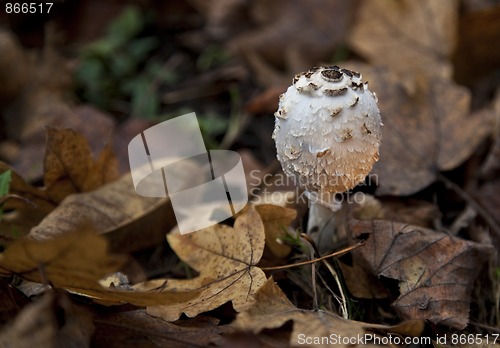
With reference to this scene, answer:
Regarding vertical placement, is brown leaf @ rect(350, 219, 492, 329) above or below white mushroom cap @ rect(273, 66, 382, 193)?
below

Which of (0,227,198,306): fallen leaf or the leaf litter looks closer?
(0,227,198,306): fallen leaf

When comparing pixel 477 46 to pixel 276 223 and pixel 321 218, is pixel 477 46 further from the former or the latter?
pixel 276 223

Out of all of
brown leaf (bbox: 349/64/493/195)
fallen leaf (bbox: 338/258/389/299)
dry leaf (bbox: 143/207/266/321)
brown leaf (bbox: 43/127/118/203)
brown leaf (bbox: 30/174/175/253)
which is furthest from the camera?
brown leaf (bbox: 349/64/493/195)

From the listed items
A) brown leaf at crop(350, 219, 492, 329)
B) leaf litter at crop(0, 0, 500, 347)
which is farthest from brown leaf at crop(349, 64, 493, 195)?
brown leaf at crop(350, 219, 492, 329)

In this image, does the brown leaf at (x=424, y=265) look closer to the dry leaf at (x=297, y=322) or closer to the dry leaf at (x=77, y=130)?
the dry leaf at (x=297, y=322)

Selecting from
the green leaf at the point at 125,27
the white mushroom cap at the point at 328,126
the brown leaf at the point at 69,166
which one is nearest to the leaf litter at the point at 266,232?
the brown leaf at the point at 69,166

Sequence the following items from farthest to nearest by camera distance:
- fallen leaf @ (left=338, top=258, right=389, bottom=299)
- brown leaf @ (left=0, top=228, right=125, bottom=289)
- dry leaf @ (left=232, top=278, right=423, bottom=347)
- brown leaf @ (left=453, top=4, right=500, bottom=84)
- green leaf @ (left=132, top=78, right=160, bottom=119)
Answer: green leaf @ (left=132, top=78, right=160, bottom=119)
brown leaf @ (left=453, top=4, right=500, bottom=84)
fallen leaf @ (left=338, top=258, right=389, bottom=299)
dry leaf @ (left=232, top=278, right=423, bottom=347)
brown leaf @ (left=0, top=228, right=125, bottom=289)

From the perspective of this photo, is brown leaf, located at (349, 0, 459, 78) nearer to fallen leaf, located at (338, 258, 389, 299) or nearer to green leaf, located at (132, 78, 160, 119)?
green leaf, located at (132, 78, 160, 119)

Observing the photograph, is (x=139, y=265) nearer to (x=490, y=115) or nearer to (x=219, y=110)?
(x=219, y=110)
